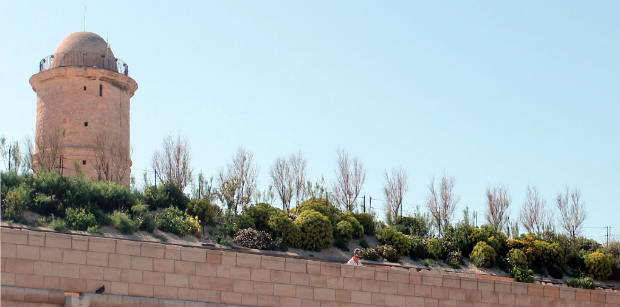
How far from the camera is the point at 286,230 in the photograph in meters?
25.3

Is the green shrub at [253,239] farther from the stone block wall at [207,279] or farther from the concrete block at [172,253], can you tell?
the concrete block at [172,253]

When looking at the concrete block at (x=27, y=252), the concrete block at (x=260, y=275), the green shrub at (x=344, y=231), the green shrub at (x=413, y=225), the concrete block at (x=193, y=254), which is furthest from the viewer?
the green shrub at (x=413, y=225)

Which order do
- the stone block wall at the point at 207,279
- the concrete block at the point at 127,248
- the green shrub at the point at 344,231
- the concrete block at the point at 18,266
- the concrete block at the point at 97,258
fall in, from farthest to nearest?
the green shrub at the point at 344,231
the concrete block at the point at 127,248
the concrete block at the point at 97,258
the stone block wall at the point at 207,279
the concrete block at the point at 18,266

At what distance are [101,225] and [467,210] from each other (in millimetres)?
15881

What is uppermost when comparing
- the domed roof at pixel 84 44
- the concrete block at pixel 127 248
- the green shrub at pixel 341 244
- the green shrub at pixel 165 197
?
the domed roof at pixel 84 44

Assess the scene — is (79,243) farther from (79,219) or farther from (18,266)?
(79,219)

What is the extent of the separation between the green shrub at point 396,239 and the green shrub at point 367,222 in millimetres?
1035

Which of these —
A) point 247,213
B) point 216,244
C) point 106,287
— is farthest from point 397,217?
point 106,287

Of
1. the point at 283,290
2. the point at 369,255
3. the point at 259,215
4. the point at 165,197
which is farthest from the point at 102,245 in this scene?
the point at 165,197

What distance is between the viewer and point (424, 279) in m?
15.2

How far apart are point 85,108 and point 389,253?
1236 centimetres

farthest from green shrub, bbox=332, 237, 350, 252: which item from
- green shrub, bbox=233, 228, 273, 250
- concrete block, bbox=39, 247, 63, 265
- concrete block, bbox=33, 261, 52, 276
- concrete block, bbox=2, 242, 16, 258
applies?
concrete block, bbox=2, 242, 16, 258

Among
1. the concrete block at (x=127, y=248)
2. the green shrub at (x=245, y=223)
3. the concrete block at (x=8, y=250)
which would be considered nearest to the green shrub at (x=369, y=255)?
the green shrub at (x=245, y=223)

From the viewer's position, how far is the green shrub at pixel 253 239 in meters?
24.4
